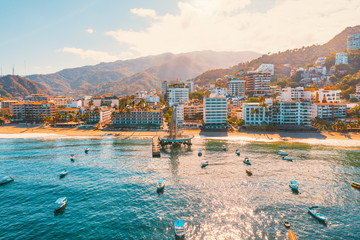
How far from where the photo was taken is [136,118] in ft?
453

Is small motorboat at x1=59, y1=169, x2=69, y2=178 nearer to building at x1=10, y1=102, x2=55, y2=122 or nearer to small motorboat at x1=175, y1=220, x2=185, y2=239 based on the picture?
small motorboat at x1=175, y1=220, x2=185, y2=239

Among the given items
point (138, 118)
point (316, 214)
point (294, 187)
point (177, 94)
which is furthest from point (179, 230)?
point (177, 94)

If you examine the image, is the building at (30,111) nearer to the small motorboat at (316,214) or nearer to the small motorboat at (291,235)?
the small motorboat at (291,235)

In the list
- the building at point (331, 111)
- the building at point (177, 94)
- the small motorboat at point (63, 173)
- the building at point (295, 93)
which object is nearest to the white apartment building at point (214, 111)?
the building at point (295, 93)

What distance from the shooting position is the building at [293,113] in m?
118

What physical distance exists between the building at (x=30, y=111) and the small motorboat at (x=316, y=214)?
174500 mm

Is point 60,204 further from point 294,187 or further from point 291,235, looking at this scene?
point 294,187

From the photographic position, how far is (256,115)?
124m

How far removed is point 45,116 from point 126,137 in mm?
86803

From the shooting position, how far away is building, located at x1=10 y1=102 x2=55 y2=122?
15838 centimetres

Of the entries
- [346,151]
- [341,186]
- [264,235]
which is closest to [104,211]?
[264,235]

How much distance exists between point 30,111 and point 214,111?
463 ft

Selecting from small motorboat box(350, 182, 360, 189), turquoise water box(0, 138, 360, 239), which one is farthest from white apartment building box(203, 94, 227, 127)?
small motorboat box(350, 182, 360, 189)

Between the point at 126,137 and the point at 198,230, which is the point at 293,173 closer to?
the point at 198,230
